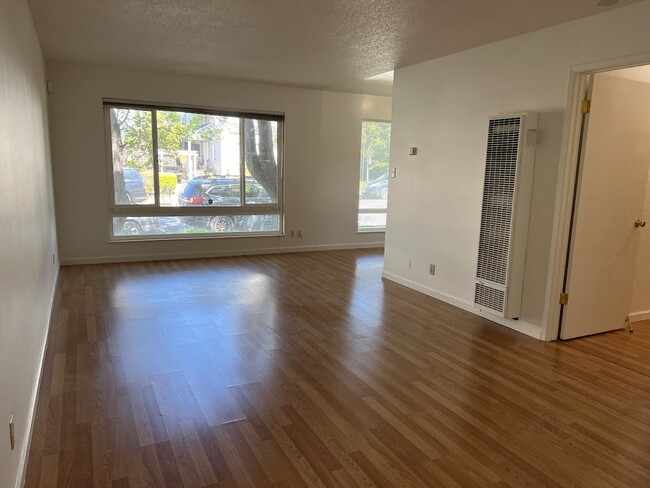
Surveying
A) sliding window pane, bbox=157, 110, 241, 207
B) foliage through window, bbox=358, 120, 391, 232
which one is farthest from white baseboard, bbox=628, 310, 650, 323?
sliding window pane, bbox=157, 110, 241, 207

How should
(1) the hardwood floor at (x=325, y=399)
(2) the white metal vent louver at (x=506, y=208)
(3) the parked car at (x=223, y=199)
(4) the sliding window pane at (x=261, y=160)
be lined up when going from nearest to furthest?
1. (1) the hardwood floor at (x=325, y=399)
2. (2) the white metal vent louver at (x=506, y=208)
3. (3) the parked car at (x=223, y=199)
4. (4) the sliding window pane at (x=261, y=160)

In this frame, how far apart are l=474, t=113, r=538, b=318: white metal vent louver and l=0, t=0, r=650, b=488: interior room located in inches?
1.0

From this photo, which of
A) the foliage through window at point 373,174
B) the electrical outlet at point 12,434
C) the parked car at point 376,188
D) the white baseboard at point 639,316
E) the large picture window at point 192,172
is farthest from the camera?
the parked car at point 376,188

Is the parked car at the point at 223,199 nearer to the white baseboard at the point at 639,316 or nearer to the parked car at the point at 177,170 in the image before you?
the parked car at the point at 177,170

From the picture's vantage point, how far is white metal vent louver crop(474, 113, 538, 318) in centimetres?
375

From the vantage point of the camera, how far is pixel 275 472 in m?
2.06

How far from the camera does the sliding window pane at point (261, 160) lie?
7.02m

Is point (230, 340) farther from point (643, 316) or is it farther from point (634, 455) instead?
point (643, 316)

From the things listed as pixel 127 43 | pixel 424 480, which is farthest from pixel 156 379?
pixel 127 43

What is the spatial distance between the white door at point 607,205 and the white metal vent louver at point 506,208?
1.28 ft

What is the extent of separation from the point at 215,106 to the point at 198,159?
32.0 inches

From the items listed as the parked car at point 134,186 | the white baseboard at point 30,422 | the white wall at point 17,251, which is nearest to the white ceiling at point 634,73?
the white wall at point 17,251

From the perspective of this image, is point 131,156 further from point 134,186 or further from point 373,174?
point 373,174

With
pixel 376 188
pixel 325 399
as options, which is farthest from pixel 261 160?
pixel 325 399
